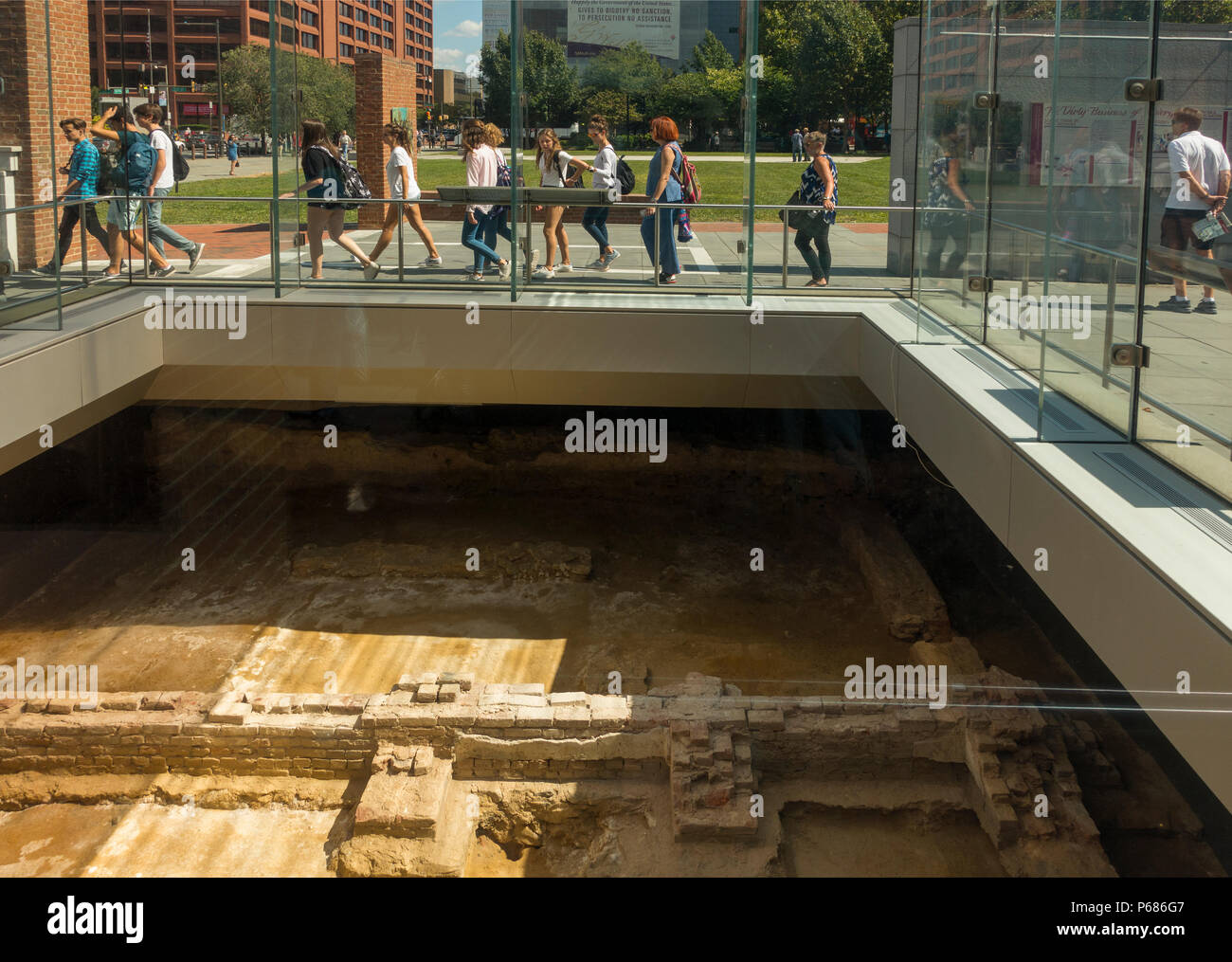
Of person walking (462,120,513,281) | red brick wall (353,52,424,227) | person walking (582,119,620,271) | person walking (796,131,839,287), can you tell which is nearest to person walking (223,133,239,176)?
red brick wall (353,52,424,227)

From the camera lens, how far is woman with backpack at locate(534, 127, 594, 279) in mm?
9945

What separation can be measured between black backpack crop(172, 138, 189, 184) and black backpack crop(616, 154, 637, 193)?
3726 millimetres

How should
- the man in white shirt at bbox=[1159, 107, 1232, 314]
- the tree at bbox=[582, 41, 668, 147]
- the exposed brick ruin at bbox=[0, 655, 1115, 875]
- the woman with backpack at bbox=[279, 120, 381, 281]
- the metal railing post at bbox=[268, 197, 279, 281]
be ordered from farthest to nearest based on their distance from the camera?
the metal railing post at bbox=[268, 197, 279, 281]
the woman with backpack at bbox=[279, 120, 381, 281]
the tree at bbox=[582, 41, 668, 147]
the exposed brick ruin at bbox=[0, 655, 1115, 875]
the man in white shirt at bbox=[1159, 107, 1232, 314]

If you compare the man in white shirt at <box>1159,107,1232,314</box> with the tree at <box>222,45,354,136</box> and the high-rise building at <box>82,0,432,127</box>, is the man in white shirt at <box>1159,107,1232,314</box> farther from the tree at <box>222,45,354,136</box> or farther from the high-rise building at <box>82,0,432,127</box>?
the tree at <box>222,45,354,136</box>

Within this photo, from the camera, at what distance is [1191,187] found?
16.2ft

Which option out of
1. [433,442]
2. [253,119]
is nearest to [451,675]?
[253,119]

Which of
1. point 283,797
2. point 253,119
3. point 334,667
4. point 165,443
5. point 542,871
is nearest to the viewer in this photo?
point 542,871

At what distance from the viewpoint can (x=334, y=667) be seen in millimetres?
10961

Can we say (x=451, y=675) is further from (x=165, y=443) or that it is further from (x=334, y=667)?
(x=165, y=443)

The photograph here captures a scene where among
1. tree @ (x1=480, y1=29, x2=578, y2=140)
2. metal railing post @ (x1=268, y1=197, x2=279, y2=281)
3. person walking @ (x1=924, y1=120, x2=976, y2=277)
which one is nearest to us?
person walking @ (x1=924, y1=120, x2=976, y2=277)

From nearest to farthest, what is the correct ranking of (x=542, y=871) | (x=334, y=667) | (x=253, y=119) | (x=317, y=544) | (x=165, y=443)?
(x=542, y=871) → (x=253, y=119) → (x=334, y=667) → (x=317, y=544) → (x=165, y=443)

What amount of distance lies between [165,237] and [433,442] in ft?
18.8

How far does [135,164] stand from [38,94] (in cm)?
108
